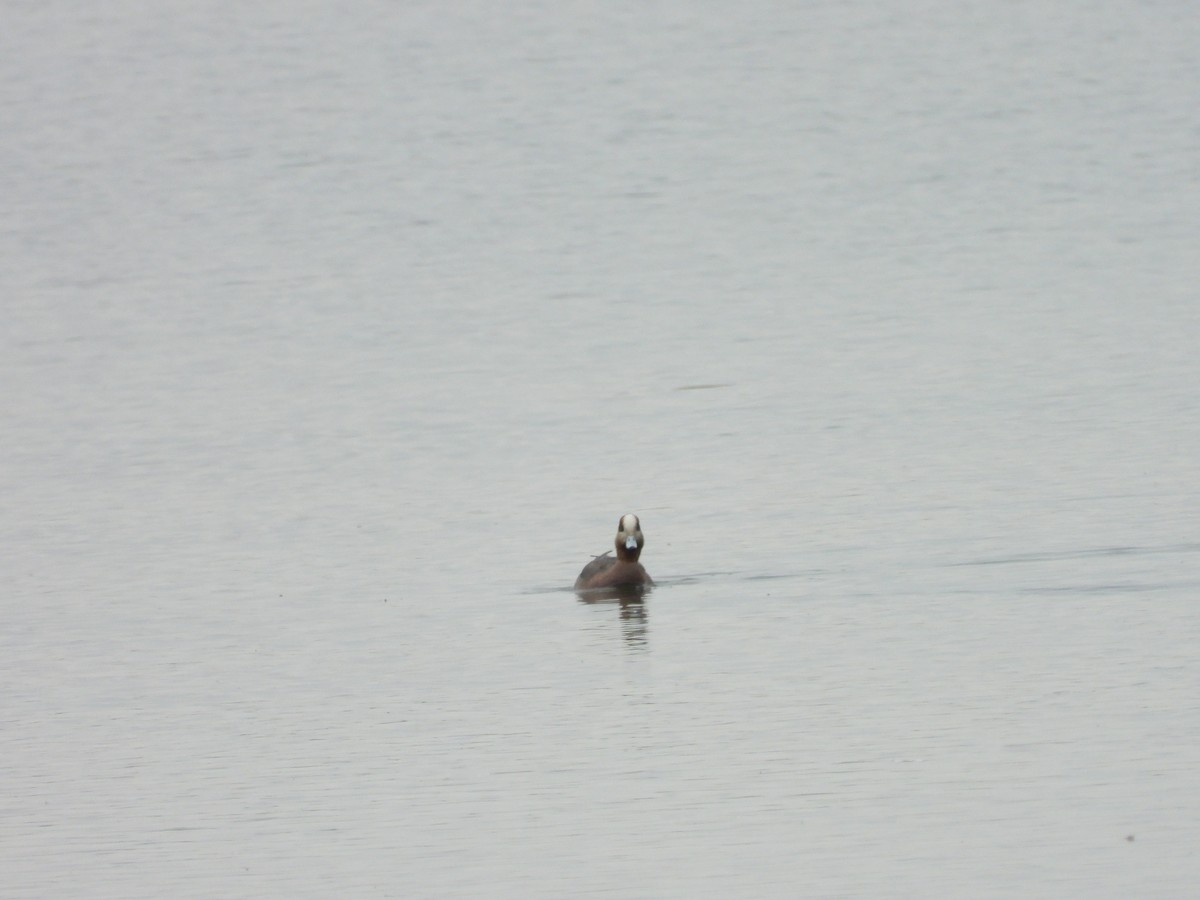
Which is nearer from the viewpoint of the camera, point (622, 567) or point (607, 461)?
point (622, 567)

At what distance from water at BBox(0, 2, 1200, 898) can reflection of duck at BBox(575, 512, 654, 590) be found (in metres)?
0.30

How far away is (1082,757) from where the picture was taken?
1012 cm

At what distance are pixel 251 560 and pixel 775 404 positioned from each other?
6.02 meters

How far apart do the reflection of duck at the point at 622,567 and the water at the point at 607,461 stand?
297mm

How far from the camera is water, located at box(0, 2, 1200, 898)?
9938 mm

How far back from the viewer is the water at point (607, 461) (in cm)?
994

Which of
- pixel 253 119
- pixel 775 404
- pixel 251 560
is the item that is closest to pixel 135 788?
pixel 251 560

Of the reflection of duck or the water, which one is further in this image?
the reflection of duck

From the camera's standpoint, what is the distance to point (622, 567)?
1490cm

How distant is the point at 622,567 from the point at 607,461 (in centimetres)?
421

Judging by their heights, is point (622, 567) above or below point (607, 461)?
below

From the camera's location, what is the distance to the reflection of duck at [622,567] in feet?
48.6

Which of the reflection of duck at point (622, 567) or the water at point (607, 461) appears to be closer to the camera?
the water at point (607, 461)

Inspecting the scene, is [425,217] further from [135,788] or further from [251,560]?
[135,788]
